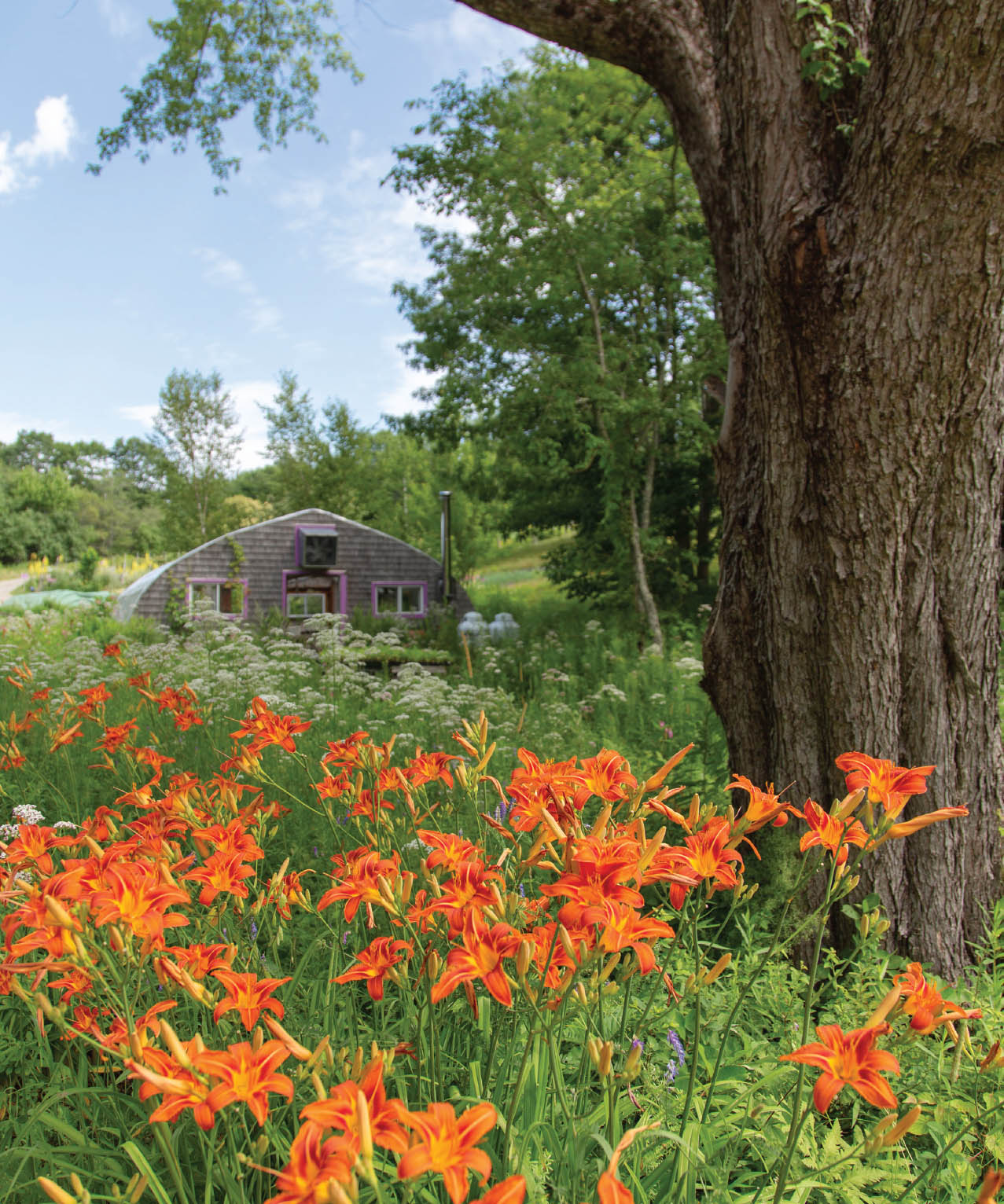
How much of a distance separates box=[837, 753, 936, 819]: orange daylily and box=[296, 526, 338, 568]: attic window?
16.6 metres

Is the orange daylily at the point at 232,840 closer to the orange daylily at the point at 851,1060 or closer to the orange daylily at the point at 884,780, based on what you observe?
the orange daylily at the point at 851,1060

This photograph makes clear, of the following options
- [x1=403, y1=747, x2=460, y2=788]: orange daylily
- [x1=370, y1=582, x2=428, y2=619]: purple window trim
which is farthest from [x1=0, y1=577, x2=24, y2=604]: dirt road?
[x1=403, y1=747, x2=460, y2=788]: orange daylily

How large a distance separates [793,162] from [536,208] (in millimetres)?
9305

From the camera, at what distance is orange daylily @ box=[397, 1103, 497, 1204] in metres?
0.69

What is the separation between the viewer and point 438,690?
502 cm

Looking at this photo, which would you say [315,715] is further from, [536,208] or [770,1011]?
[536,208]

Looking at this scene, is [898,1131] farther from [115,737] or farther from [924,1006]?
[115,737]

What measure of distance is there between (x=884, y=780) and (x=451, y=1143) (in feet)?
2.90

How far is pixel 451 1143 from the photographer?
758 mm

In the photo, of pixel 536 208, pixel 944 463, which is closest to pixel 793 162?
pixel 944 463

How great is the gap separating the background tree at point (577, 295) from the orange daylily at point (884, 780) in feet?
28.6

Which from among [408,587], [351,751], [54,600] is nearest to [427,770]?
[351,751]

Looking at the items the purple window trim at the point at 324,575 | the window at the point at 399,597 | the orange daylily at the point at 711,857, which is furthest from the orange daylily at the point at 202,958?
the window at the point at 399,597

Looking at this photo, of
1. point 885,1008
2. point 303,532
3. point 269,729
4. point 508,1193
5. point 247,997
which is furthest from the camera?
point 303,532
